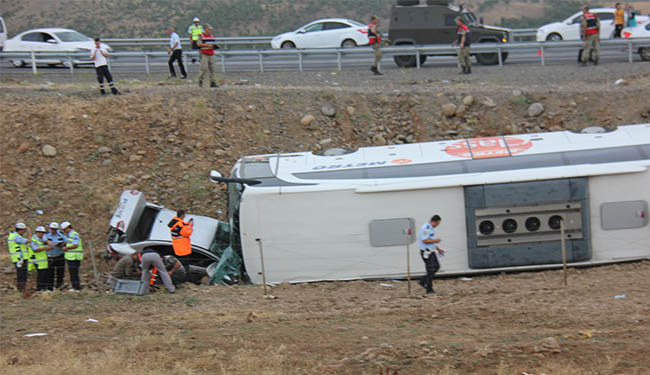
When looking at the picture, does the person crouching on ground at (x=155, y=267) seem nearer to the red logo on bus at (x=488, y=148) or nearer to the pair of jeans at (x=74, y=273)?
the pair of jeans at (x=74, y=273)

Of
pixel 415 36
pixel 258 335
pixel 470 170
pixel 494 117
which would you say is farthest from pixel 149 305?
pixel 415 36

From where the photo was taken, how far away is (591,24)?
21953 mm

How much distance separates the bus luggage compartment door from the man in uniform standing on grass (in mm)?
10192

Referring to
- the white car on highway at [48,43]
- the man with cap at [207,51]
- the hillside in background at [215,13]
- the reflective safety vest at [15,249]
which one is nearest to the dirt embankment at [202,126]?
the man with cap at [207,51]

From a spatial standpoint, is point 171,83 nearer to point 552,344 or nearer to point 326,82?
point 326,82

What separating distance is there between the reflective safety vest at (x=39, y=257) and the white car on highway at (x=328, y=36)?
1556 cm

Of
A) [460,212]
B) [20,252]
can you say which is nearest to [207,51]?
[20,252]

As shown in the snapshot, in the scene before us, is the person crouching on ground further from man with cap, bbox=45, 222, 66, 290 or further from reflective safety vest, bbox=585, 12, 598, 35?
reflective safety vest, bbox=585, 12, 598, 35

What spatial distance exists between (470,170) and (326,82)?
9.97 m

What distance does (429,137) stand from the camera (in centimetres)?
1870

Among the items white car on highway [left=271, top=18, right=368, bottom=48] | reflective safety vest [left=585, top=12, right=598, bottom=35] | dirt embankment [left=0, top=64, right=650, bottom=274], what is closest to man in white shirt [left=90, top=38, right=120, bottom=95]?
dirt embankment [left=0, top=64, right=650, bottom=274]

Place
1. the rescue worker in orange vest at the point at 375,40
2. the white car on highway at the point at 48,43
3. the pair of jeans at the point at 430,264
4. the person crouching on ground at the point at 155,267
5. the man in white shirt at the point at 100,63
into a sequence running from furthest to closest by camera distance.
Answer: the white car on highway at the point at 48,43, the rescue worker in orange vest at the point at 375,40, the man in white shirt at the point at 100,63, the person crouching on ground at the point at 155,267, the pair of jeans at the point at 430,264

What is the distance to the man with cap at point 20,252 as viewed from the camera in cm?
1373

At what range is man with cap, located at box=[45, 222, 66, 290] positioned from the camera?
14023 millimetres
